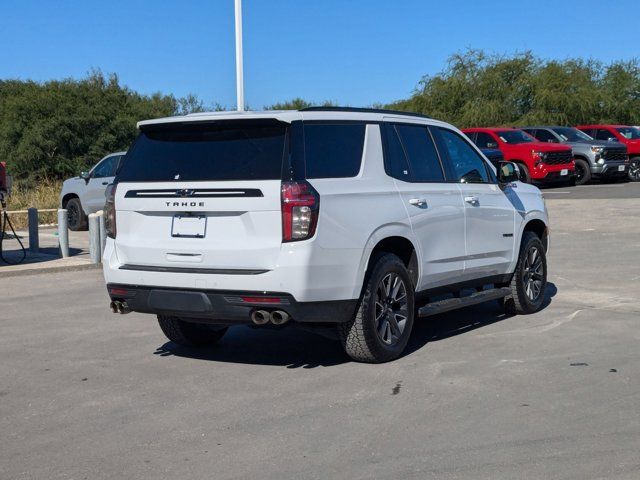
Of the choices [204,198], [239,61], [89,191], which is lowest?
[89,191]

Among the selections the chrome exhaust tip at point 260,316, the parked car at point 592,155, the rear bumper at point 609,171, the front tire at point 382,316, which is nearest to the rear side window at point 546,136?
the parked car at point 592,155

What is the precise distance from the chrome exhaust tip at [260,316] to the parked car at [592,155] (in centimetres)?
2567

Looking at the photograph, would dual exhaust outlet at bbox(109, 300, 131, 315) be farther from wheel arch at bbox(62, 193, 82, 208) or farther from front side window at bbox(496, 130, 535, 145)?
front side window at bbox(496, 130, 535, 145)

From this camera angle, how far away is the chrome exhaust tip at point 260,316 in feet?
21.9

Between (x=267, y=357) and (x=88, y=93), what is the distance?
1535 inches

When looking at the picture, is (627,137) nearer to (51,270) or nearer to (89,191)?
(89,191)

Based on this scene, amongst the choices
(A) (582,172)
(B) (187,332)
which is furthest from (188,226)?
(A) (582,172)

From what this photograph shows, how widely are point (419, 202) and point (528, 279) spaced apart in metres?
Answer: 2.27

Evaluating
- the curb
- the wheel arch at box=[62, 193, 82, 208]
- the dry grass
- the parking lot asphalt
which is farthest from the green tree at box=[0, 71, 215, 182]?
the parking lot asphalt

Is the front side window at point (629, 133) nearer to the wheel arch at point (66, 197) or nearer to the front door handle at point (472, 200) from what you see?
the wheel arch at point (66, 197)

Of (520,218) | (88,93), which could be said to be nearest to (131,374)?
(520,218)

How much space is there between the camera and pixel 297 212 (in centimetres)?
655

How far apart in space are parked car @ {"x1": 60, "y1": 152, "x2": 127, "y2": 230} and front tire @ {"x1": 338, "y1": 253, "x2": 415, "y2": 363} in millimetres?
14213

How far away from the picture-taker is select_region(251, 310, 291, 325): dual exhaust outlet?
262 inches
